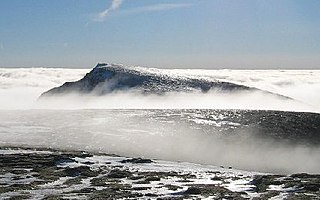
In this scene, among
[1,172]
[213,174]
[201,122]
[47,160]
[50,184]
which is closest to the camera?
[50,184]

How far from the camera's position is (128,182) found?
57.5 m

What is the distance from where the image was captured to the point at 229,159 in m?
108

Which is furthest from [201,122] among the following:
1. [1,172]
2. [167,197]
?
[167,197]

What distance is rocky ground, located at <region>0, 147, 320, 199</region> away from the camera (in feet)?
156

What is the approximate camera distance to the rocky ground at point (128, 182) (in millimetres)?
47406

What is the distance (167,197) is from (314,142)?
299ft

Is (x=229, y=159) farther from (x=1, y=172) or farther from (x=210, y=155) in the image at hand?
(x=1, y=172)

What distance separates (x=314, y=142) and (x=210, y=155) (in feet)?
110

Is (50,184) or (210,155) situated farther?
(210,155)

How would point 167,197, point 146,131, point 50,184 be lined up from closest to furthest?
point 167,197 → point 50,184 → point 146,131

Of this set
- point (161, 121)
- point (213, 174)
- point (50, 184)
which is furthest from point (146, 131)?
point (50, 184)

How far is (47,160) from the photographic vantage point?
251 feet

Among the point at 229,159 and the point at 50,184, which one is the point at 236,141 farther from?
the point at 50,184

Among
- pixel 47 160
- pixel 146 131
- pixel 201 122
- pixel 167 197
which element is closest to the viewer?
pixel 167 197
